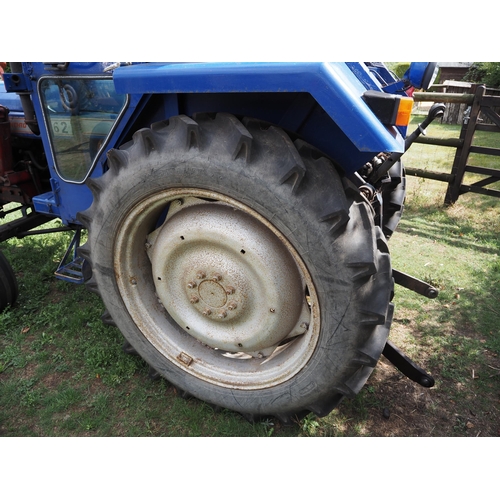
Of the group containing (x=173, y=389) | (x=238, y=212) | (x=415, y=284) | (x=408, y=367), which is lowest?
(x=173, y=389)

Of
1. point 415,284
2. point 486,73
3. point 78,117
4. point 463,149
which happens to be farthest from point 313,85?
point 486,73

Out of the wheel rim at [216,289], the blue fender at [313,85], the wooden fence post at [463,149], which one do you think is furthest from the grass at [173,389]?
the wooden fence post at [463,149]

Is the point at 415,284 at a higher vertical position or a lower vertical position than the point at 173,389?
higher

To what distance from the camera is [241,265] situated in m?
Result: 1.91

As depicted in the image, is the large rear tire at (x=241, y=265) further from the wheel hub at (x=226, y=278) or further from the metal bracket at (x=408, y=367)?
the metal bracket at (x=408, y=367)

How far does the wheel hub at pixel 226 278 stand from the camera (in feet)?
6.05

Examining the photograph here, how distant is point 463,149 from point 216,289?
4.44 metres

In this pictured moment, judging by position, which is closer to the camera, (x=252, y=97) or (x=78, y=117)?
(x=252, y=97)

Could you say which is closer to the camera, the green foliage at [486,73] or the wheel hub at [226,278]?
the wheel hub at [226,278]

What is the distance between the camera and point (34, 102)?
2471 mm

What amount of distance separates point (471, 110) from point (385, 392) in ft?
13.3

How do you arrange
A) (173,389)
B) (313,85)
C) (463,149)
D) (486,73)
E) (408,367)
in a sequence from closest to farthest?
1. (313,85)
2. (408,367)
3. (173,389)
4. (463,149)
5. (486,73)

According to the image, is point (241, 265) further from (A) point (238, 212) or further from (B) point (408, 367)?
(B) point (408, 367)

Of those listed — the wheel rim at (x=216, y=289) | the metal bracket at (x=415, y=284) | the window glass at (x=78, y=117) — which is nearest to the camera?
the wheel rim at (x=216, y=289)
